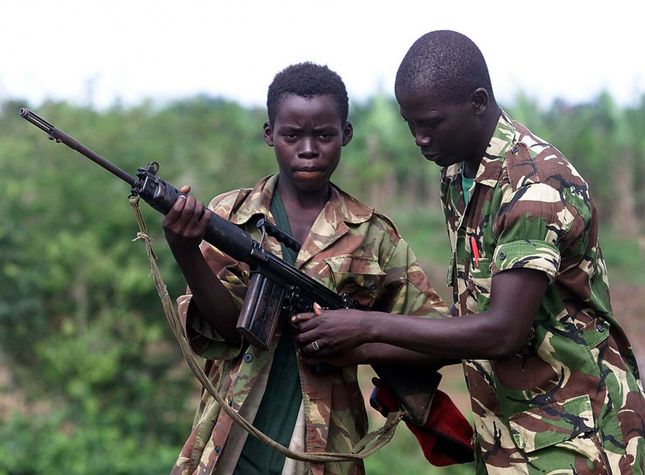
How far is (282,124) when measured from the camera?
3.47 meters

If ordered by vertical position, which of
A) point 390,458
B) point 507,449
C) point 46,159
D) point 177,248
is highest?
point 46,159

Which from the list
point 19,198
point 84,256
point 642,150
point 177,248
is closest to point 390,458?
point 84,256

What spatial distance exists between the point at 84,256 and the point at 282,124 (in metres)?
8.88

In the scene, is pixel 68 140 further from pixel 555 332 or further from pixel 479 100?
pixel 555 332

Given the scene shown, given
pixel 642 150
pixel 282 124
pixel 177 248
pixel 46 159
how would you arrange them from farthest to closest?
pixel 642 150, pixel 46 159, pixel 282 124, pixel 177 248

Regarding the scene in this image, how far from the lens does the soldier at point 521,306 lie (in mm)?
3014

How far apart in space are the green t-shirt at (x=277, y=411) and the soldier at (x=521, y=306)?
22cm

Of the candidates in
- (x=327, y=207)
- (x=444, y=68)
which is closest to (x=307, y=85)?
(x=327, y=207)

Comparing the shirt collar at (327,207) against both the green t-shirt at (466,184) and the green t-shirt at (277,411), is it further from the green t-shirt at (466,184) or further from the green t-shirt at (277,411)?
the green t-shirt at (466,184)

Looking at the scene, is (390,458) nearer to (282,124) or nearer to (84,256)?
(84,256)

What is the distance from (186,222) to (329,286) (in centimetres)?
66

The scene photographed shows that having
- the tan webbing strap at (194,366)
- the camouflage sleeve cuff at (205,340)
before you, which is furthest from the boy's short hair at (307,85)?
the camouflage sleeve cuff at (205,340)

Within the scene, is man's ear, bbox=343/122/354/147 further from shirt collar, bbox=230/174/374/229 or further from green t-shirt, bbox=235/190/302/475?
green t-shirt, bbox=235/190/302/475

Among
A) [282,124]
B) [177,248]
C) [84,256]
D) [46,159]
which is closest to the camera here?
[177,248]
